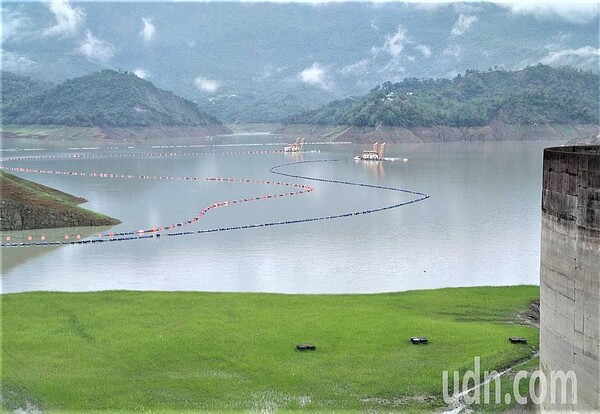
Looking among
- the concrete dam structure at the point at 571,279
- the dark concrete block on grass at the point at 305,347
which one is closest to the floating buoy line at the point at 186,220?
the dark concrete block on grass at the point at 305,347

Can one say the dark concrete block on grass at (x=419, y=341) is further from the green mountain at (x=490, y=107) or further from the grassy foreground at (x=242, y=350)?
the green mountain at (x=490, y=107)

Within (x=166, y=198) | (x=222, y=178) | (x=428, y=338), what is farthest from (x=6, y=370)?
(x=222, y=178)

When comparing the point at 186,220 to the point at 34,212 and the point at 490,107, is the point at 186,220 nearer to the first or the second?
the point at 34,212

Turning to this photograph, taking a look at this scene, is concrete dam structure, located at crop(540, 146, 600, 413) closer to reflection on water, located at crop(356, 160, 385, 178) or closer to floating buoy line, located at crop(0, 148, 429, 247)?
floating buoy line, located at crop(0, 148, 429, 247)

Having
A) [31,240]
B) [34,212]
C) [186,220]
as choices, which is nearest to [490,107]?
[186,220]

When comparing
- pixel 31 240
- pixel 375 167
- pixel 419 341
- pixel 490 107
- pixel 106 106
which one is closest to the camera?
pixel 419 341

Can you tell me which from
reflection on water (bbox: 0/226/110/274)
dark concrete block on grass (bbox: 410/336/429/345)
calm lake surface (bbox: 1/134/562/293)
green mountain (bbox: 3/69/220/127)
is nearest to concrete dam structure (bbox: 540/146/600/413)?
dark concrete block on grass (bbox: 410/336/429/345)

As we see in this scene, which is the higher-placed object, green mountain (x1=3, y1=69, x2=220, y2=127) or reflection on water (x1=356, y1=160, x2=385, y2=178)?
green mountain (x1=3, y1=69, x2=220, y2=127)
